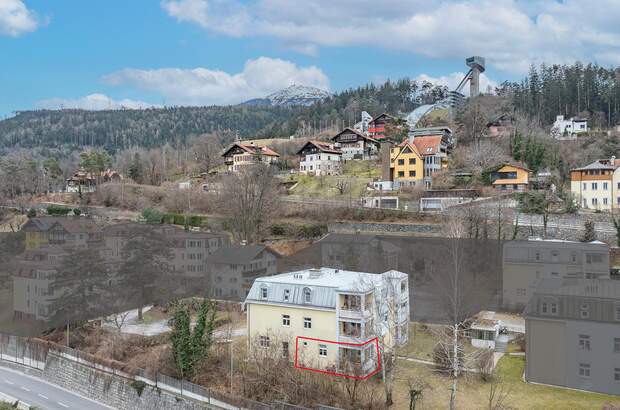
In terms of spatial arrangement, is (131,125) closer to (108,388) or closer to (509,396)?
(108,388)

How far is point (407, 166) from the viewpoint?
164ft

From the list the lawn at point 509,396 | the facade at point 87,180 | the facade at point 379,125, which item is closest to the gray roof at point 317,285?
the lawn at point 509,396

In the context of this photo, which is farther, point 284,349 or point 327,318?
point 284,349

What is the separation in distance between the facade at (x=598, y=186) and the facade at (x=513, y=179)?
12.2ft

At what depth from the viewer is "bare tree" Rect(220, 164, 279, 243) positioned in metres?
43.4

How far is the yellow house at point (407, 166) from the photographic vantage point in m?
49.5

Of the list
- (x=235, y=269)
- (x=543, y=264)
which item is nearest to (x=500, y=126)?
(x=543, y=264)

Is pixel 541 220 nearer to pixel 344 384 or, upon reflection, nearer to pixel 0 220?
pixel 344 384

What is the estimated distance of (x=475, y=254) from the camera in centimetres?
3297

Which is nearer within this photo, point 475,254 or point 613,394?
point 613,394

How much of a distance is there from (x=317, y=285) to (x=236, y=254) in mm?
11767

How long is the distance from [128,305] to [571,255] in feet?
84.2

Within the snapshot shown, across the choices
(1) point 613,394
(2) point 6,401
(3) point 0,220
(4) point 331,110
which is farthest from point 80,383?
(4) point 331,110

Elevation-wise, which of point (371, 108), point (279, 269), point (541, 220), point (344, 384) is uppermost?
point (371, 108)
